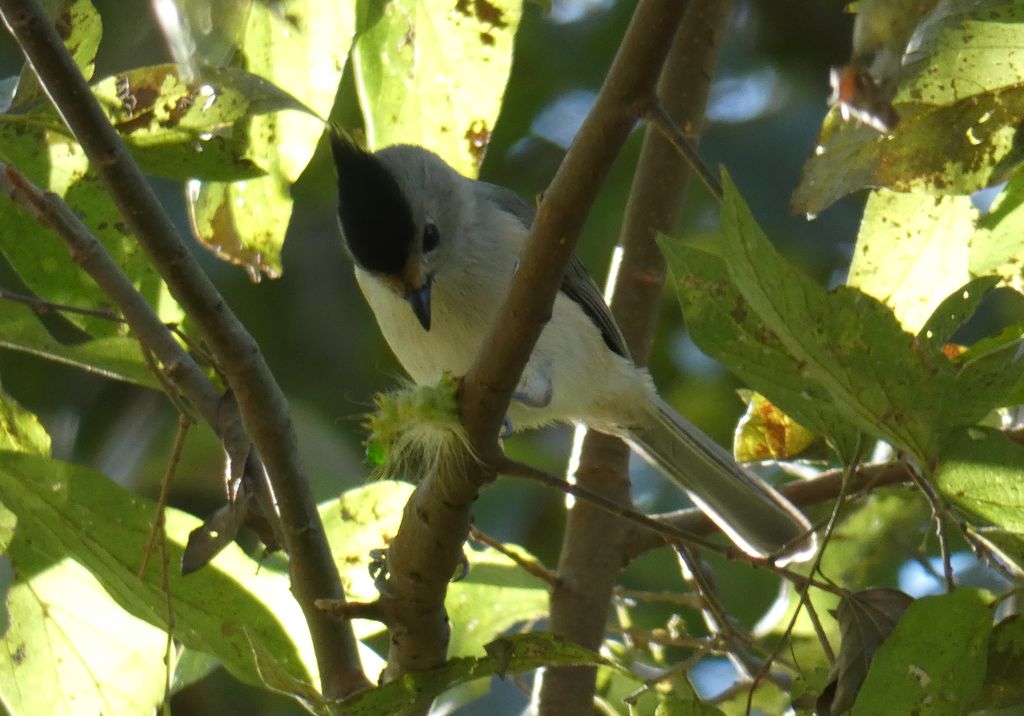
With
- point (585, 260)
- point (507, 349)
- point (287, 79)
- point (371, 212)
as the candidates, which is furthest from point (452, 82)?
point (585, 260)

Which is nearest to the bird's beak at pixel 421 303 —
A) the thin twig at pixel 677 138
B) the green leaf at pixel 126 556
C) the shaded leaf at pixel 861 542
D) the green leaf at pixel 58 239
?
the green leaf at pixel 58 239

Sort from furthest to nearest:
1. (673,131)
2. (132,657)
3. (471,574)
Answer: (471,574), (132,657), (673,131)

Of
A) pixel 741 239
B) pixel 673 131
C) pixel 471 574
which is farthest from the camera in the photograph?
pixel 471 574

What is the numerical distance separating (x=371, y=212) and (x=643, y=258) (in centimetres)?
58

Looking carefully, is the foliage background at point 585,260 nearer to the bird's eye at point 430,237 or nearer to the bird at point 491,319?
the bird at point 491,319

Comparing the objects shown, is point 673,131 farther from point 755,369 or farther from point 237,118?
point 237,118

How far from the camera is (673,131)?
123 cm

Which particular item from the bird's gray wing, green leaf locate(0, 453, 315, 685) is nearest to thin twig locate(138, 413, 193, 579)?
green leaf locate(0, 453, 315, 685)

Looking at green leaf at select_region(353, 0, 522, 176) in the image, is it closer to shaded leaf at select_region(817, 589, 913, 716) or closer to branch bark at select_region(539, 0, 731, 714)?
branch bark at select_region(539, 0, 731, 714)

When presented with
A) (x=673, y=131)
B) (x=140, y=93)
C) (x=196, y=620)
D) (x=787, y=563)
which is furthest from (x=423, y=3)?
(x=787, y=563)

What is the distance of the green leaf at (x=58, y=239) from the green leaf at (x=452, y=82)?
1.29ft

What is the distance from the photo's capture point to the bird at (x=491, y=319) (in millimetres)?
2285

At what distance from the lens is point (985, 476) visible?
4.00 ft

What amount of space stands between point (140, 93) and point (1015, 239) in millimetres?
1082
